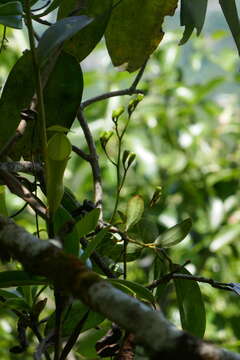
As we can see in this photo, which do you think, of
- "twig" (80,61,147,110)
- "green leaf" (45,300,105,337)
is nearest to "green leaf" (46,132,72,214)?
"green leaf" (45,300,105,337)

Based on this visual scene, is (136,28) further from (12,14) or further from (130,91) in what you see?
(12,14)

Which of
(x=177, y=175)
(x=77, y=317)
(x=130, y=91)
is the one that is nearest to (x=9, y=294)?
(x=77, y=317)

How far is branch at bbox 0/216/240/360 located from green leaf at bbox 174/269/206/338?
27 cm

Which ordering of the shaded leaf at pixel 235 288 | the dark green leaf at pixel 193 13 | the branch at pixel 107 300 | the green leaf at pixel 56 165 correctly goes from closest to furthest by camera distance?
the branch at pixel 107 300, the green leaf at pixel 56 165, the shaded leaf at pixel 235 288, the dark green leaf at pixel 193 13

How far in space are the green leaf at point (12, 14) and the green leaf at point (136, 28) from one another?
0.16 m

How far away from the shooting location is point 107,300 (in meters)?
0.38

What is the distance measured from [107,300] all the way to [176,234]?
0.33 metres

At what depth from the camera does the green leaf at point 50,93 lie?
0.69 meters

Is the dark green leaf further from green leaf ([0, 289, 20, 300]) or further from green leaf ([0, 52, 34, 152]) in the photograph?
green leaf ([0, 289, 20, 300])

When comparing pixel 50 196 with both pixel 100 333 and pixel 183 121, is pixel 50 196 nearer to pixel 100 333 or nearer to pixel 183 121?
pixel 100 333

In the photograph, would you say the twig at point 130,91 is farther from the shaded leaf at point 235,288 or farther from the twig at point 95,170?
the shaded leaf at point 235,288

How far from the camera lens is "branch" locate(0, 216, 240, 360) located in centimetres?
34

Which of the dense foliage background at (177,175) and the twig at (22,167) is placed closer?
the twig at (22,167)

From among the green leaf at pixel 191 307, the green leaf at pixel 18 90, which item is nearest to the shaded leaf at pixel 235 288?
the green leaf at pixel 191 307
